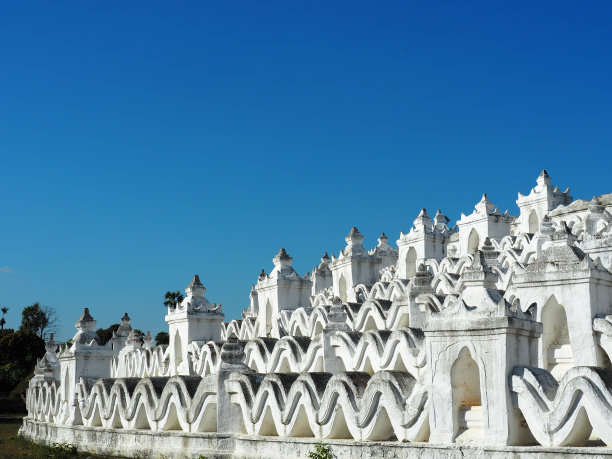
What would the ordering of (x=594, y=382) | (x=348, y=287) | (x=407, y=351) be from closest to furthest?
1. (x=594, y=382)
2. (x=407, y=351)
3. (x=348, y=287)

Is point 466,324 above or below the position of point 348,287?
below

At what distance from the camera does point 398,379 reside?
10789mm

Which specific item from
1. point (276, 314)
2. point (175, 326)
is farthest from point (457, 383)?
point (276, 314)

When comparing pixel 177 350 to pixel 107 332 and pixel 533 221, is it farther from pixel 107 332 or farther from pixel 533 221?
pixel 107 332

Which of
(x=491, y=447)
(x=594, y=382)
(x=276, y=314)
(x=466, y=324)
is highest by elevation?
(x=276, y=314)

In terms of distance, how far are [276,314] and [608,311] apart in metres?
18.4

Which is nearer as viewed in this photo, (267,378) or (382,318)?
(267,378)

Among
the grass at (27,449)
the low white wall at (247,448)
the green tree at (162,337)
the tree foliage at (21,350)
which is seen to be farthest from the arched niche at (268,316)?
the green tree at (162,337)

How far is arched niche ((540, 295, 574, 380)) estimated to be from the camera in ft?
42.8

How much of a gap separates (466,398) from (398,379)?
3.65ft

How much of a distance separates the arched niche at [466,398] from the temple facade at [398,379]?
0.02 meters

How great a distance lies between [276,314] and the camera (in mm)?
30328

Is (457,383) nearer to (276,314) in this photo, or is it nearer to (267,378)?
(267,378)

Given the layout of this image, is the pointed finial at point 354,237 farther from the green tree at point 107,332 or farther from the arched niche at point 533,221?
the green tree at point 107,332
